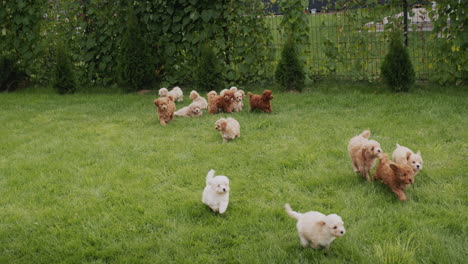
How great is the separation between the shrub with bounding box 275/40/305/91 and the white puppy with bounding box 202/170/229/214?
5010 mm

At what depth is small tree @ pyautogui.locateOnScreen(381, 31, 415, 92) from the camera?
7.77m

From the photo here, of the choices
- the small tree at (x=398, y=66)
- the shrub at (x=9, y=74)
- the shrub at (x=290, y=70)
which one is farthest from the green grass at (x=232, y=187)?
the shrub at (x=9, y=74)

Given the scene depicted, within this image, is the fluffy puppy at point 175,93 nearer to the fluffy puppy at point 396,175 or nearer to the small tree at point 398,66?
the small tree at point 398,66

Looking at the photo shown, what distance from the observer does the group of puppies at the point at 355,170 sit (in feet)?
10.00

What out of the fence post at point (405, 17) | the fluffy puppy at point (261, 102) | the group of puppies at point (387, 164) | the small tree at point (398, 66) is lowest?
the group of puppies at point (387, 164)

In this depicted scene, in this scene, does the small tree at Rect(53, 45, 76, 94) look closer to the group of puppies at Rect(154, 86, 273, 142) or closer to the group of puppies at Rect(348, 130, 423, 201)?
the group of puppies at Rect(154, 86, 273, 142)

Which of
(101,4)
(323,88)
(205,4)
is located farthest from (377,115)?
(101,4)

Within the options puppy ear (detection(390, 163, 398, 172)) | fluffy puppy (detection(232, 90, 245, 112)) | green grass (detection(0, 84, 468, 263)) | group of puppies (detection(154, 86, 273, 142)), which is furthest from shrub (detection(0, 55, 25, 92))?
puppy ear (detection(390, 163, 398, 172))

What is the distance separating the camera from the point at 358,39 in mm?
8703

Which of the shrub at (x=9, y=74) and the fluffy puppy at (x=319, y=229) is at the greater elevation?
the shrub at (x=9, y=74)

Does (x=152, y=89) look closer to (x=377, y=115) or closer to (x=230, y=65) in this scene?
(x=230, y=65)

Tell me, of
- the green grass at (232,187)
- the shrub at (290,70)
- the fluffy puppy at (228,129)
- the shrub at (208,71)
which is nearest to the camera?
the green grass at (232,187)

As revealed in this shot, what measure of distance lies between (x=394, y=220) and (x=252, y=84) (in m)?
6.14

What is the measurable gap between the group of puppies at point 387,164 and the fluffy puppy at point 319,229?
1006 mm
